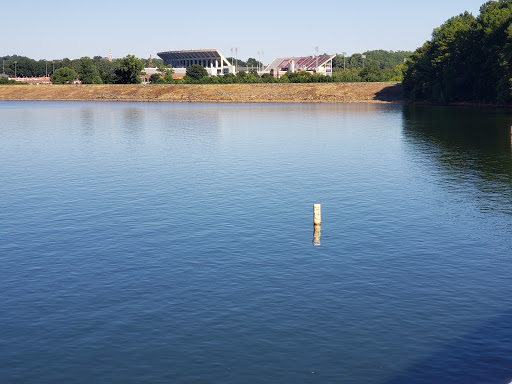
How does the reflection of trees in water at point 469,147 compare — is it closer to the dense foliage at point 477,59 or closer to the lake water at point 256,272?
the lake water at point 256,272

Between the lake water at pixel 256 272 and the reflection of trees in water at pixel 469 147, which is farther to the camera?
the reflection of trees in water at pixel 469 147

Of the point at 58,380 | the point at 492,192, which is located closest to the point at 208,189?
the point at 492,192

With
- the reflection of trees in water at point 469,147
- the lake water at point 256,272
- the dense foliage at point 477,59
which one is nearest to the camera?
the lake water at point 256,272

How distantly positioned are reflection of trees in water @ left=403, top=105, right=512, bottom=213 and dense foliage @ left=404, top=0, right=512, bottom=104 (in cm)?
1367

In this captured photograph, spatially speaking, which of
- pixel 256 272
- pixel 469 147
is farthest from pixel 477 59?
pixel 256 272

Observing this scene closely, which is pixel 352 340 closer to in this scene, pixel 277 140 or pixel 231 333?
pixel 231 333

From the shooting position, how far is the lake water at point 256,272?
25.5m

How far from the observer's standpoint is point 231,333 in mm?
28031

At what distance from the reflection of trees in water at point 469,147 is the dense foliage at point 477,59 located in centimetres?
1367

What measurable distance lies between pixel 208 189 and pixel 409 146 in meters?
46.8

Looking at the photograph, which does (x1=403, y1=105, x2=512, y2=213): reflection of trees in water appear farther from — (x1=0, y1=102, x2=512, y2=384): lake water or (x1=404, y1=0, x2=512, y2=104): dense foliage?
Answer: (x1=404, y1=0, x2=512, y2=104): dense foliage

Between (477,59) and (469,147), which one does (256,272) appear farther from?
(477,59)

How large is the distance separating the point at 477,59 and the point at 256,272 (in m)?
149

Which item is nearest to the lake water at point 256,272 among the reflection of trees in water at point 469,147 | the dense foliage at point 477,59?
the reflection of trees in water at point 469,147
